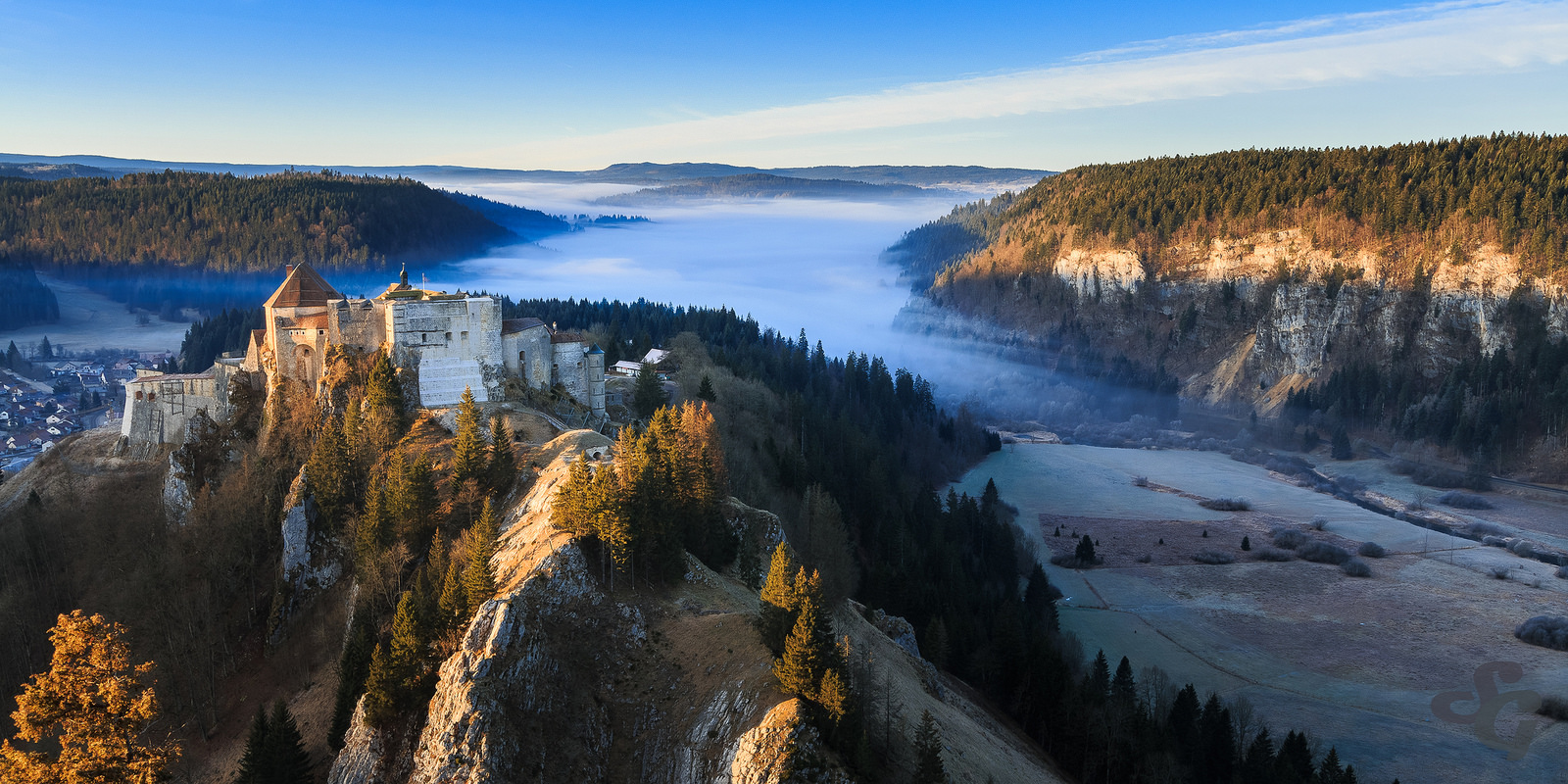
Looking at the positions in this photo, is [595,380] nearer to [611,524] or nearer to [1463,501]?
[611,524]

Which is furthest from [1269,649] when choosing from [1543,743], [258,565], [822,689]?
[258,565]

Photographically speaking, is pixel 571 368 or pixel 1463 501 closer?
pixel 571 368

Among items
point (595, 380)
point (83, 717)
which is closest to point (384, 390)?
point (595, 380)

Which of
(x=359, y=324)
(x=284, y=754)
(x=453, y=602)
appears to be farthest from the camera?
(x=359, y=324)

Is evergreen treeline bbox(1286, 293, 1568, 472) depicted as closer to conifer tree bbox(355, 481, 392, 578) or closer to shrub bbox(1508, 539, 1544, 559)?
shrub bbox(1508, 539, 1544, 559)

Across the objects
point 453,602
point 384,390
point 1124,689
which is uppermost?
point 384,390

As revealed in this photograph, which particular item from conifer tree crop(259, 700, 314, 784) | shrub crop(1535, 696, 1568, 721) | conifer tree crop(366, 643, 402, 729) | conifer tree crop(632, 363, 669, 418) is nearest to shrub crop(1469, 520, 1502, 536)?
shrub crop(1535, 696, 1568, 721)
